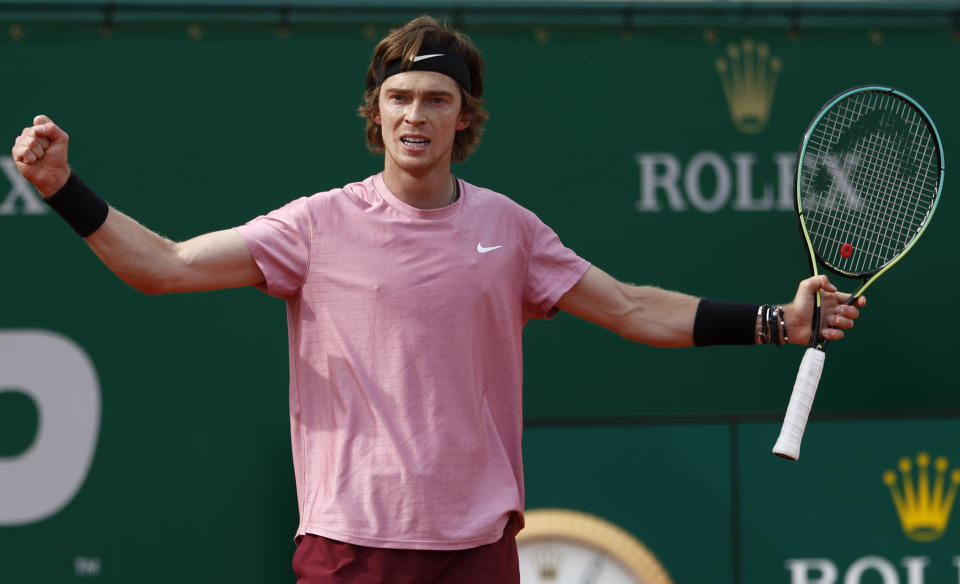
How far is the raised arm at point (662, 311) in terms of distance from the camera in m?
2.68

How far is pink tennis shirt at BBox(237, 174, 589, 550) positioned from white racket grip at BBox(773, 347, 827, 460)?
0.58m

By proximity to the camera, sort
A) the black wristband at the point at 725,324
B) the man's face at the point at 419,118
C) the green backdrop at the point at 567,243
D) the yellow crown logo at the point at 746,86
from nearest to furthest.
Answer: the man's face at the point at 419,118, the black wristband at the point at 725,324, the green backdrop at the point at 567,243, the yellow crown logo at the point at 746,86

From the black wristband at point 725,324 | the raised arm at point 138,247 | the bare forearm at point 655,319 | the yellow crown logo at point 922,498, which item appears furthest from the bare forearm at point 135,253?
the yellow crown logo at point 922,498

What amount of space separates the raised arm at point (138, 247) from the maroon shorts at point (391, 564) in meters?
0.55

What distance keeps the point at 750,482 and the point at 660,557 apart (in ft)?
1.20

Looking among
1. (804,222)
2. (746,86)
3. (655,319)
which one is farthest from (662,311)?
(746,86)

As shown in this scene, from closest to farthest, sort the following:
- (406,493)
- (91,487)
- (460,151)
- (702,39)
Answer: (406,493)
(460,151)
(91,487)
(702,39)

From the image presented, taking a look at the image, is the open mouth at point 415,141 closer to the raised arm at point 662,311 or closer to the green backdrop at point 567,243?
the raised arm at point 662,311

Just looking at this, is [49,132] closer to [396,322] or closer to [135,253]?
[135,253]

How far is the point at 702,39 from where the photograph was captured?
402 cm

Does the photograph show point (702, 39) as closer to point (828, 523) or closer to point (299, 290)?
point (828, 523)

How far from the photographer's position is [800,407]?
104 inches

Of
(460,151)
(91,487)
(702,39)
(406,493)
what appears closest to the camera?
(406,493)

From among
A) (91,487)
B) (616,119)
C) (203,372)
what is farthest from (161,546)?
(616,119)
